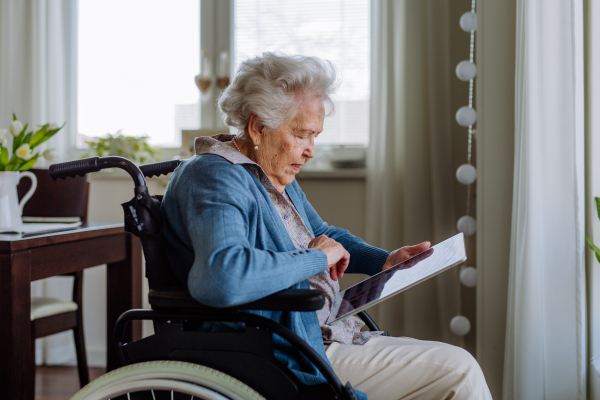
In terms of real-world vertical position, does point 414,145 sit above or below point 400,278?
above

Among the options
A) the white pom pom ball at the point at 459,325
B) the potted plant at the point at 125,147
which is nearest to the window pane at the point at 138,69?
the potted plant at the point at 125,147

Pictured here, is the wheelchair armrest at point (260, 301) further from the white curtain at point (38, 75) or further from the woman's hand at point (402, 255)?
the white curtain at point (38, 75)

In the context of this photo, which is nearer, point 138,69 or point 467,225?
point 467,225

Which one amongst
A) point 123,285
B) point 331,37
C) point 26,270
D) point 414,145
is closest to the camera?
point 26,270

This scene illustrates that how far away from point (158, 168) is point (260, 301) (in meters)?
0.44

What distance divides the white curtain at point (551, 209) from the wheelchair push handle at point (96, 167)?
1.11 meters

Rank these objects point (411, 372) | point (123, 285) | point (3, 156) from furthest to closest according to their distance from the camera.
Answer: point (123, 285) < point (3, 156) < point (411, 372)

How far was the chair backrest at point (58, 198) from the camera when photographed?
205 cm

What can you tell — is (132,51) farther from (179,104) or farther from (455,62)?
(455,62)

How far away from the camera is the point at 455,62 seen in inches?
92.7

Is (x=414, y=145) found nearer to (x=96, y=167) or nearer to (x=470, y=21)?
(x=470, y=21)

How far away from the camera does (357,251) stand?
1359 millimetres

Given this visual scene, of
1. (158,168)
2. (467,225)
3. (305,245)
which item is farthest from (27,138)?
(467,225)

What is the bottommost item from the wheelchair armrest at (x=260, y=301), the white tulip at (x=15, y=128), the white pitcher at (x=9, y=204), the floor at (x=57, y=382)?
the floor at (x=57, y=382)
